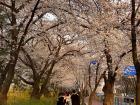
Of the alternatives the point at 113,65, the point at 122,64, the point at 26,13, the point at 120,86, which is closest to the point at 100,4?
the point at 26,13

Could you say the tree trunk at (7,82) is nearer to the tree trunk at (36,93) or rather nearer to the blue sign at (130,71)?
the blue sign at (130,71)

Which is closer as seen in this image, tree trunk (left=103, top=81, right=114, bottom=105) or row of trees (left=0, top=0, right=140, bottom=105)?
row of trees (left=0, top=0, right=140, bottom=105)

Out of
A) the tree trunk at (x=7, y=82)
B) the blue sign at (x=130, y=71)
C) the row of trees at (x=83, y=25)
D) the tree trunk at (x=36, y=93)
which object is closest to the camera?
the row of trees at (x=83, y=25)

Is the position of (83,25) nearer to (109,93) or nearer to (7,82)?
(7,82)

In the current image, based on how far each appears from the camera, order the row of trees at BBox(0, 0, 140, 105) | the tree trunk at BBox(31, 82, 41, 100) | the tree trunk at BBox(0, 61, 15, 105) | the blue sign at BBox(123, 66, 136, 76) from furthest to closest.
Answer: the tree trunk at BBox(31, 82, 41, 100), the blue sign at BBox(123, 66, 136, 76), the tree trunk at BBox(0, 61, 15, 105), the row of trees at BBox(0, 0, 140, 105)

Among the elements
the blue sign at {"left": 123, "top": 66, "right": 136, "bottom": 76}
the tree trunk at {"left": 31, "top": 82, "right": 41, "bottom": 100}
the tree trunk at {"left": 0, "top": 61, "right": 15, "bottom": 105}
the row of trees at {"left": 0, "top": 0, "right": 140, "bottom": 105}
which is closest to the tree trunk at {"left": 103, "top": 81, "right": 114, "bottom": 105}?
the row of trees at {"left": 0, "top": 0, "right": 140, "bottom": 105}

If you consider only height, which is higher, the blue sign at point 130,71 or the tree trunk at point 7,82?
the blue sign at point 130,71

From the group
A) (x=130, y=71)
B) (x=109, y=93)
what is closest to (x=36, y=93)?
(x=109, y=93)

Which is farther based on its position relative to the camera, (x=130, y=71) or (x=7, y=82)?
(x=130, y=71)

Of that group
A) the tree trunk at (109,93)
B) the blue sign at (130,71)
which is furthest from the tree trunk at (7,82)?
the blue sign at (130,71)

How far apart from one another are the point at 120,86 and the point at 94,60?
3817 cm

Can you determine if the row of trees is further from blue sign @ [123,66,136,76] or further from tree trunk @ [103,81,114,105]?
blue sign @ [123,66,136,76]

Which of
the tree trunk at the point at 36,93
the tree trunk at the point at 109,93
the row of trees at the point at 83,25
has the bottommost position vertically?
the tree trunk at the point at 109,93

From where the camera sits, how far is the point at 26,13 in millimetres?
15664
